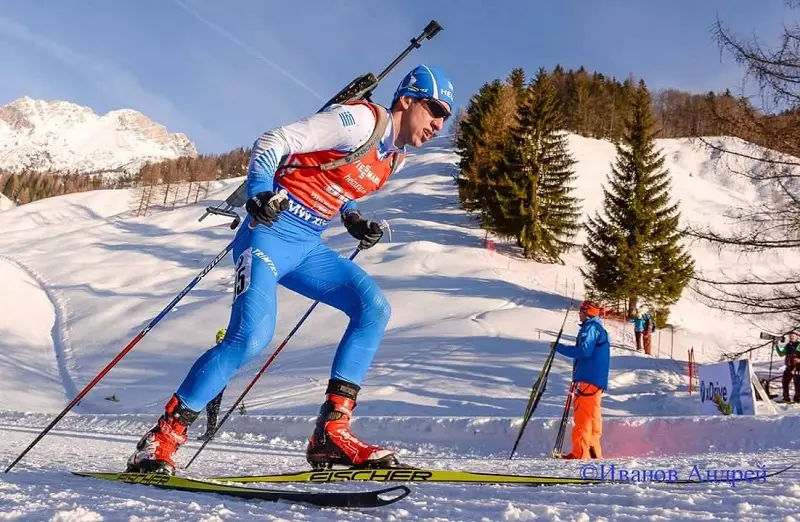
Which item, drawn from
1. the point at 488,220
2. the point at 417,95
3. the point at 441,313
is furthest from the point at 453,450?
the point at 488,220

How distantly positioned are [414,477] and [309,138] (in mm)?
1637

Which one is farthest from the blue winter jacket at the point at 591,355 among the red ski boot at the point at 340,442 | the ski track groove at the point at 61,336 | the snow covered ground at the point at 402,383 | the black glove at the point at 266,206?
the ski track groove at the point at 61,336

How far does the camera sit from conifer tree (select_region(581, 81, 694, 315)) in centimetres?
2394

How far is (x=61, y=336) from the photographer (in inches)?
855

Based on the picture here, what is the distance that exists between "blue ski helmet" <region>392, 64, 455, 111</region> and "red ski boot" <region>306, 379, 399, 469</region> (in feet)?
5.16

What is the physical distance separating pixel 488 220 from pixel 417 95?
1136 inches

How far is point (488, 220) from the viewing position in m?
31.7

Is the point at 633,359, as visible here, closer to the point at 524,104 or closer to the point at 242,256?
the point at 242,256

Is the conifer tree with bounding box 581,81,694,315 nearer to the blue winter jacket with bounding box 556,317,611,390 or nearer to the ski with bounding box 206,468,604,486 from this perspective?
the blue winter jacket with bounding box 556,317,611,390

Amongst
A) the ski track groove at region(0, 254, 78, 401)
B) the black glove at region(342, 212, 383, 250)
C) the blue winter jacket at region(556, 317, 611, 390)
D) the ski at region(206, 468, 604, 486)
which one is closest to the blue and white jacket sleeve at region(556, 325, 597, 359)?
the blue winter jacket at region(556, 317, 611, 390)

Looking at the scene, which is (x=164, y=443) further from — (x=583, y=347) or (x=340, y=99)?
(x=583, y=347)

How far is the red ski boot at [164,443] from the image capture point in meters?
2.72

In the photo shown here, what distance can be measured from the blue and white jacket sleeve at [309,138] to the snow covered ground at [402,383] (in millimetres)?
1426

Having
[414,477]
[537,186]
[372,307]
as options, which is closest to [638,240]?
[537,186]
